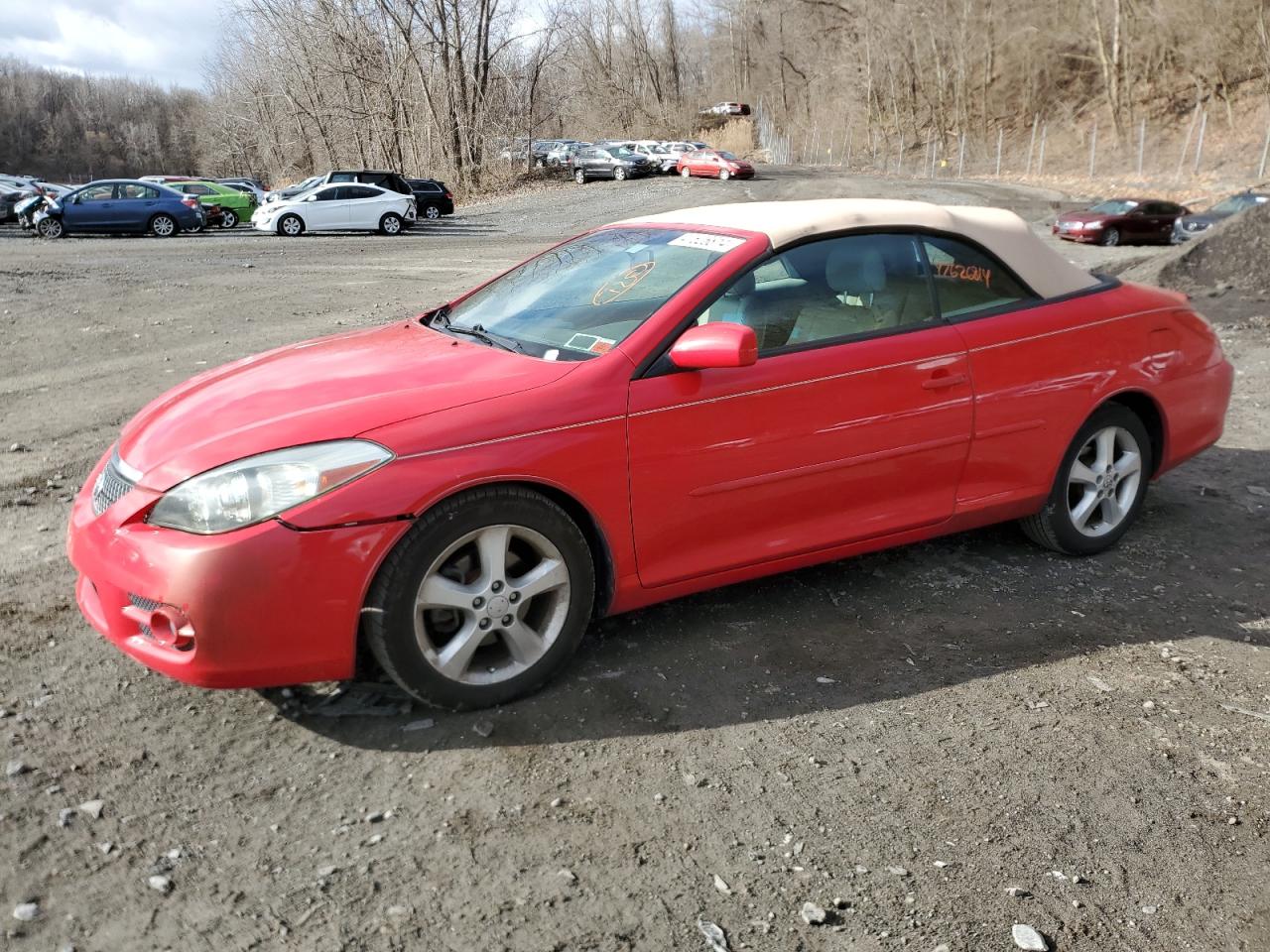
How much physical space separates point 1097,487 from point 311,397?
11.3ft

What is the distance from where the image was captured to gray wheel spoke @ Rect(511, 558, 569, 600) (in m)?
3.50

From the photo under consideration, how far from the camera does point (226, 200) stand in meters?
33.9

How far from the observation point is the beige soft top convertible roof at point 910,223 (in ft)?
13.9

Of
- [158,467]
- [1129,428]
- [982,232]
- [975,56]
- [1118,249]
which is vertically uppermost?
[975,56]

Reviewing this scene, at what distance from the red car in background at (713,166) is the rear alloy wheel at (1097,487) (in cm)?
4439

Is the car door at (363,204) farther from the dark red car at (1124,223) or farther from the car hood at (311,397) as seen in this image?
the car hood at (311,397)

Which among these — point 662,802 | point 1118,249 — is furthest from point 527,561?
point 1118,249

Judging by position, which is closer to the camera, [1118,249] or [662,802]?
[662,802]

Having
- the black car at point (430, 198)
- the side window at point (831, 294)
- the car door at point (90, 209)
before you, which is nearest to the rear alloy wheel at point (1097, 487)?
the side window at point (831, 294)

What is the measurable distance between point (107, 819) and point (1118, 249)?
90.3 ft

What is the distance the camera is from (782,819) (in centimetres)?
301

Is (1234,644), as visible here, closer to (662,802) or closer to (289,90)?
(662,802)

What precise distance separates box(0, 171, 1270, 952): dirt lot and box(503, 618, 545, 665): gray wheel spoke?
155 millimetres

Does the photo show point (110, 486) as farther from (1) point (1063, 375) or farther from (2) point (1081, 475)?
(2) point (1081, 475)
